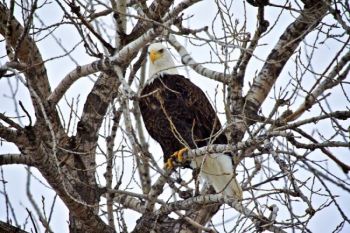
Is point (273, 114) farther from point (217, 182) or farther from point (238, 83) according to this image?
point (217, 182)

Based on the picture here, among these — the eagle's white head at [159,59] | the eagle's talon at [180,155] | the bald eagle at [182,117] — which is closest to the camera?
the eagle's talon at [180,155]

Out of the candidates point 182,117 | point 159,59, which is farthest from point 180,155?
point 159,59

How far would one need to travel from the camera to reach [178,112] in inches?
211

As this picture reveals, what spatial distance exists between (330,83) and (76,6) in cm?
158


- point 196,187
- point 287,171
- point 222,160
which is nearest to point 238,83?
point 222,160

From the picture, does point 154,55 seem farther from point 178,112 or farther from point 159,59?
point 178,112

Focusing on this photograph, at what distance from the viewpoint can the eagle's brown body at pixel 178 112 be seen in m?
5.34

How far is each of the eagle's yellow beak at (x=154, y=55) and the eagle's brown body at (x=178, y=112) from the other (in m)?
0.48

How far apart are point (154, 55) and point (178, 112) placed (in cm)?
81

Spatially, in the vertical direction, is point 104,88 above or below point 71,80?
above

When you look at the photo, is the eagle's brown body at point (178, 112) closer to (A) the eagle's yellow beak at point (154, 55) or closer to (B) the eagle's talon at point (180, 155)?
(B) the eagle's talon at point (180, 155)

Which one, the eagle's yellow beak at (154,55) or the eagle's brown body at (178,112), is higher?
the eagle's yellow beak at (154,55)

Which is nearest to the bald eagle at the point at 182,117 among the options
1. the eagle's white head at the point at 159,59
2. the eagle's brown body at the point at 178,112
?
the eagle's brown body at the point at 178,112

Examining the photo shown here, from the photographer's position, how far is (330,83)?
3.92 m
